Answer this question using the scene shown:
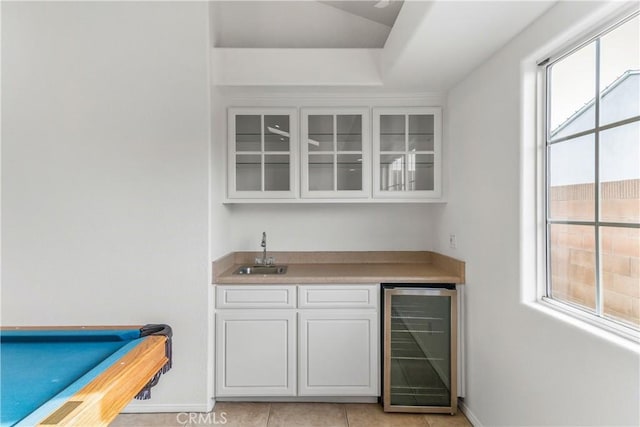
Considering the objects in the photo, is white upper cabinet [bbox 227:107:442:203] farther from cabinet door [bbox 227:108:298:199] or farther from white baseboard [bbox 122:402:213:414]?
white baseboard [bbox 122:402:213:414]

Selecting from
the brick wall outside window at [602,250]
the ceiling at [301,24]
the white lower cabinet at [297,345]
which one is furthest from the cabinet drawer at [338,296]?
the ceiling at [301,24]

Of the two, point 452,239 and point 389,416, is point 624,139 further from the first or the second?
point 389,416

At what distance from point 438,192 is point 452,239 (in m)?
0.38

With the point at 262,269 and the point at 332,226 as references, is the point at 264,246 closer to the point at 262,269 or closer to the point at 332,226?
the point at 262,269

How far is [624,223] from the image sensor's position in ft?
4.30

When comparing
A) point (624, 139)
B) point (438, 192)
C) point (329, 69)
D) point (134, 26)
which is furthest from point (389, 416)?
Result: point (134, 26)

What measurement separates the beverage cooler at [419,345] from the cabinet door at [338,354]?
90 millimetres

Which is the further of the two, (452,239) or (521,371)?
(452,239)

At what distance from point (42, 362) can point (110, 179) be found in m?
1.33

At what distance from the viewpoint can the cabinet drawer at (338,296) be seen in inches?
98.7

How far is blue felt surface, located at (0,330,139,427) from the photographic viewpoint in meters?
1.14

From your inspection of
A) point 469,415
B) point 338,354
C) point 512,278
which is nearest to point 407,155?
point 512,278

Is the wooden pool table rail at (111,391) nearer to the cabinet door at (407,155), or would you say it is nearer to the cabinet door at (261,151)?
the cabinet door at (261,151)

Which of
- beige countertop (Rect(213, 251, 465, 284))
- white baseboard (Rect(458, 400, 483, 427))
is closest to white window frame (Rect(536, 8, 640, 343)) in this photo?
beige countertop (Rect(213, 251, 465, 284))
